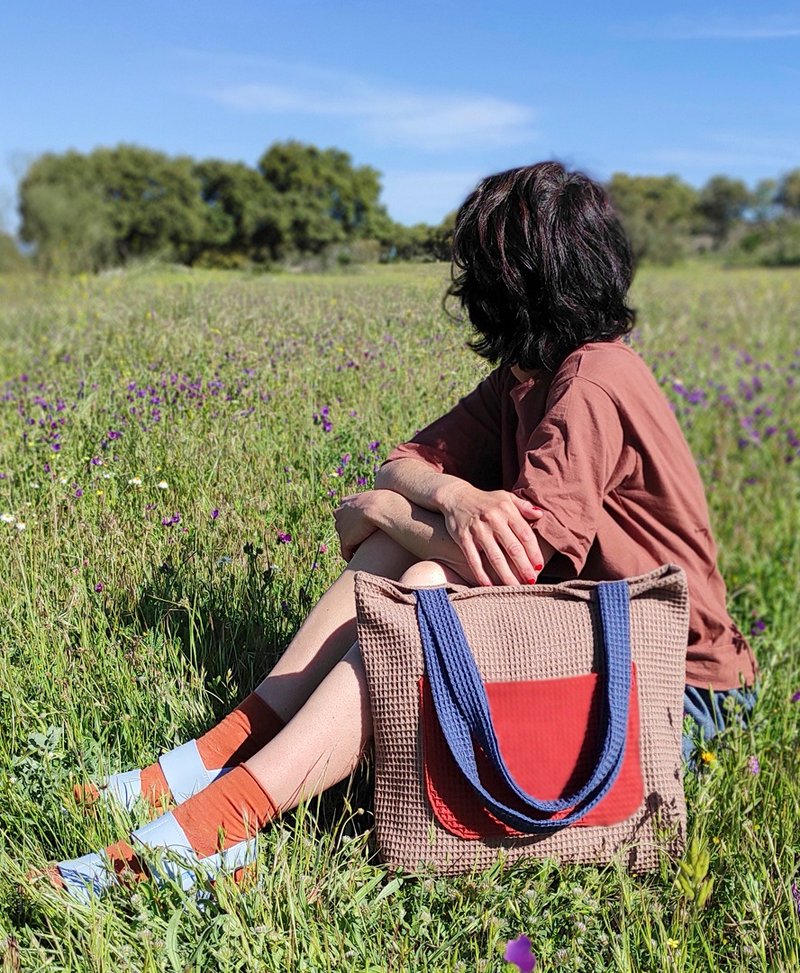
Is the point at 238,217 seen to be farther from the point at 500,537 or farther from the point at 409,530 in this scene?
the point at 500,537

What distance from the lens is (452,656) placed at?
1681 mm

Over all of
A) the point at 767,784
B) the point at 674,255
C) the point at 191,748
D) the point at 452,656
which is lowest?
the point at 767,784

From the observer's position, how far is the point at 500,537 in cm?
184

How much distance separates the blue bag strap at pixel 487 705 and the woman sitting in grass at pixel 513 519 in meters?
0.18

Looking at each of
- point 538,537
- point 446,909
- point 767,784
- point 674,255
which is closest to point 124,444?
point 538,537

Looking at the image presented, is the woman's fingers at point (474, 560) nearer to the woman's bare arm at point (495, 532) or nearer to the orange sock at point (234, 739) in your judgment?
the woman's bare arm at point (495, 532)

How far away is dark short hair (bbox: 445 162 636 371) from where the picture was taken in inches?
82.0

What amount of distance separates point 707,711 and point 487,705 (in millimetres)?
857

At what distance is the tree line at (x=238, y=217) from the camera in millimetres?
3877

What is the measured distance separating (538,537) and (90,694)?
3.55 ft

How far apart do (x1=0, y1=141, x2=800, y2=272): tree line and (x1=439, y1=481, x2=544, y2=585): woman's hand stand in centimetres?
95

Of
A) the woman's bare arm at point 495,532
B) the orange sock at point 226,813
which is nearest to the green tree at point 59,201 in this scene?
the woman's bare arm at point 495,532

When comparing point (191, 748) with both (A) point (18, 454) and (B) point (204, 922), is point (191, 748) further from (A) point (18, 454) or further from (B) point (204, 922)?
(A) point (18, 454)

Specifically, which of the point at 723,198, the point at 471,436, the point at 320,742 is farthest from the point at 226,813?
the point at 723,198
